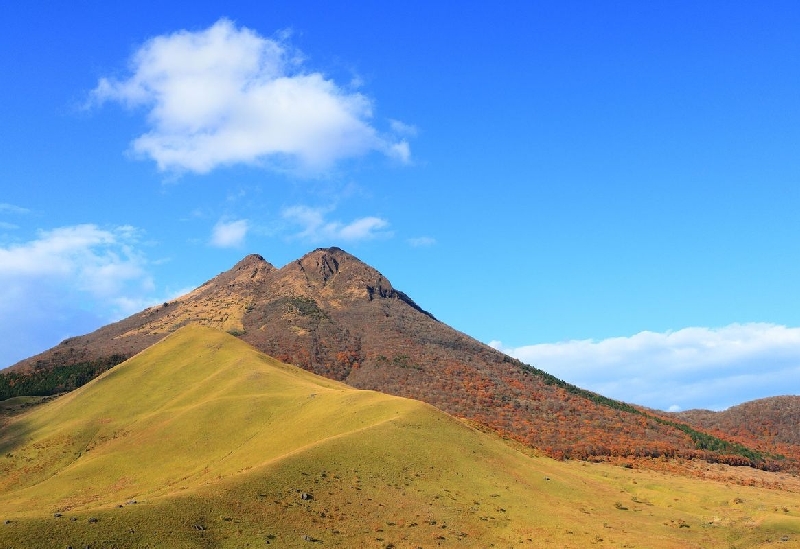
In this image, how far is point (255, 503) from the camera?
50250 mm

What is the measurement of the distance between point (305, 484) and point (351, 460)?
300 inches

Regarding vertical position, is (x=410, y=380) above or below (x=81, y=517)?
above

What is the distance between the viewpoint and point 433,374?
151750mm

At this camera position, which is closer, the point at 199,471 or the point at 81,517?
the point at 81,517

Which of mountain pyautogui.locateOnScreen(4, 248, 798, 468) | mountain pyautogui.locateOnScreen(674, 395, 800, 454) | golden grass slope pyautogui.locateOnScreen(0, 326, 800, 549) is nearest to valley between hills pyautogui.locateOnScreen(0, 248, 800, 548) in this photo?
golden grass slope pyautogui.locateOnScreen(0, 326, 800, 549)

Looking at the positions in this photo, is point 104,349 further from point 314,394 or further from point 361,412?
point 361,412

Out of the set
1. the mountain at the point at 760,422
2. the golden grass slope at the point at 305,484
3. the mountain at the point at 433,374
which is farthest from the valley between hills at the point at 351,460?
the mountain at the point at 760,422

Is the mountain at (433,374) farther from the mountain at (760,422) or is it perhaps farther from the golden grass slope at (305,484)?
the golden grass slope at (305,484)

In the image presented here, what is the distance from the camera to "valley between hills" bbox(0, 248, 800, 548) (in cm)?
4956

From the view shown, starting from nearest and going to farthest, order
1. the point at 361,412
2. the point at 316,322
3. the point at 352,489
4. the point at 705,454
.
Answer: the point at 352,489
the point at 361,412
the point at 705,454
the point at 316,322

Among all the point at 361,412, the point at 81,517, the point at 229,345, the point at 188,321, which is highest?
the point at 188,321

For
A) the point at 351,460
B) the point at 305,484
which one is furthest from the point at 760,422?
the point at 305,484

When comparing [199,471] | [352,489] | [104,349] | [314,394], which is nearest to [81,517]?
[352,489]

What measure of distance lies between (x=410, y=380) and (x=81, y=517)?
108809 millimetres
